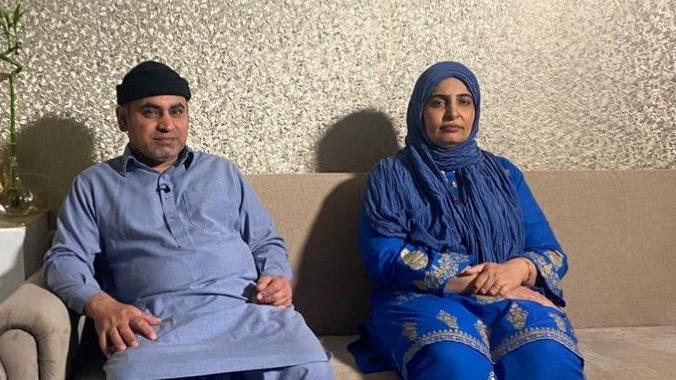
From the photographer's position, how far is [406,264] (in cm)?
185

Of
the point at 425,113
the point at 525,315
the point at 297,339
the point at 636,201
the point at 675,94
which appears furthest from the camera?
the point at 675,94

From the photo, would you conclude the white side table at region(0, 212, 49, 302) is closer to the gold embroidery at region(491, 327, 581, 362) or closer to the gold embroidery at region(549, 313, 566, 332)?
the gold embroidery at region(491, 327, 581, 362)

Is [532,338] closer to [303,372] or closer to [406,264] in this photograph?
[406,264]

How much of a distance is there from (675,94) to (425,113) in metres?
1.07

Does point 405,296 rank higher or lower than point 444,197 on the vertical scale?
lower

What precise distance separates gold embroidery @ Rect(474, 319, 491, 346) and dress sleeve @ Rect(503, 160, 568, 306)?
0.77ft

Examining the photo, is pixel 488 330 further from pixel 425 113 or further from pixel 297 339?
pixel 425 113

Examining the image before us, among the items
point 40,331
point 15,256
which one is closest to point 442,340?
point 40,331

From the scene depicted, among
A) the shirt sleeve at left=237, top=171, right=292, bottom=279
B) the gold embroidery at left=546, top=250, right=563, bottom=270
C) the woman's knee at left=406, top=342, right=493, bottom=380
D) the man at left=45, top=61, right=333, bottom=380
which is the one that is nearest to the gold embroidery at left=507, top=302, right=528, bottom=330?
the woman's knee at left=406, top=342, right=493, bottom=380

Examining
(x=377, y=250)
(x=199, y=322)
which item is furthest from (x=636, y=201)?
(x=199, y=322)

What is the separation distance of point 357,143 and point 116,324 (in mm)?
1071

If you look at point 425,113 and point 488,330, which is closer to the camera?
point 488,330

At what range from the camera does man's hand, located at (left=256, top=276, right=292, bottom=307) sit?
1.75 m

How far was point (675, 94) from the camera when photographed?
2543 mm
